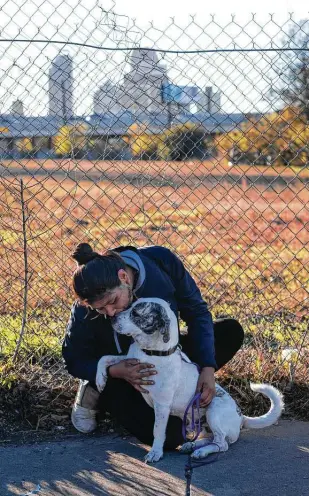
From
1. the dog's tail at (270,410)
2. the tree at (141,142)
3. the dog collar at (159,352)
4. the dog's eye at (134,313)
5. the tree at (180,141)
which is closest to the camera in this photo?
the dog's eye at (134,313)

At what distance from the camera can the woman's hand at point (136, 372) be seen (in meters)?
3.29

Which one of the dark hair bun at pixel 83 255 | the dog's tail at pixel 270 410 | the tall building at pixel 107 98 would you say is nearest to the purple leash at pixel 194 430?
the dog's tail at pixel 270 410

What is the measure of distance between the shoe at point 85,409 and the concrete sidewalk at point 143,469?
70mm

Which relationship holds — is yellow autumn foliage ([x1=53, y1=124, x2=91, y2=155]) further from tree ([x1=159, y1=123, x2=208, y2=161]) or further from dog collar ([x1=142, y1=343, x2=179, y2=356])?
dog collar ([x1=142, y1=343, x2=179, y2=356])

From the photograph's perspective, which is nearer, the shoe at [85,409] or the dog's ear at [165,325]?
the dog's ear at [165,325]

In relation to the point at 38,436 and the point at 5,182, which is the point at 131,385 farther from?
the point at 5,182

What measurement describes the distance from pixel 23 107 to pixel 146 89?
0.64m

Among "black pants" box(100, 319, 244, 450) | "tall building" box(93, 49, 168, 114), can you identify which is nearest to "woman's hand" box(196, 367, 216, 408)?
"black pants" box(100, 319, 244, 450)

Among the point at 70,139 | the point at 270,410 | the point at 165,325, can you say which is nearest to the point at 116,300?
the point at 165,325

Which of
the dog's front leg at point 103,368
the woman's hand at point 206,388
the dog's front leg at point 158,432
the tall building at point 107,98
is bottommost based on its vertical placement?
the dog's front leg at point 158,432

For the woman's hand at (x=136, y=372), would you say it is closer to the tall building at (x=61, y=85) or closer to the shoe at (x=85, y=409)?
the shoe at (x=85, y=409)

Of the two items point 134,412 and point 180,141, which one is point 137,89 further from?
point 134,412

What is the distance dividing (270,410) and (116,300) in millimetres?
990

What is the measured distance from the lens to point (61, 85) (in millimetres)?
3953
